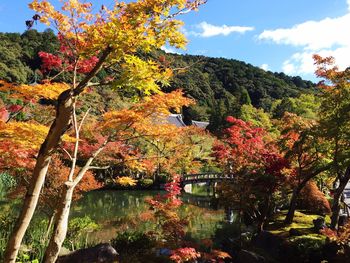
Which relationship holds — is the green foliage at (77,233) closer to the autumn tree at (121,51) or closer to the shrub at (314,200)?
the autumn tree at (121,51)

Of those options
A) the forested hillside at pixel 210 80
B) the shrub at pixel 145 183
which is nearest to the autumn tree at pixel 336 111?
the shrub at pixel 145 183

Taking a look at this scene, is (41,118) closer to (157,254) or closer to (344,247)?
(157,254)

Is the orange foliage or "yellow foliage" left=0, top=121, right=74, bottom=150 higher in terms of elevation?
"yellow foliage" left=0, top=121, right=74, bottom=150

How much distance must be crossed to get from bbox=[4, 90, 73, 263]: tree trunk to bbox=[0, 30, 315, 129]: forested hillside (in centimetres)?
2339

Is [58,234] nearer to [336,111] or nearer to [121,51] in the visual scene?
[121,51]

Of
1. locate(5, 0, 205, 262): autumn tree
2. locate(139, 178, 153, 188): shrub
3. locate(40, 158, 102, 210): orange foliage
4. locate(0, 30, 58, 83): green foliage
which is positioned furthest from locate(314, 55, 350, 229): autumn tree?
locate(0, 30, 58, 83): green foliage

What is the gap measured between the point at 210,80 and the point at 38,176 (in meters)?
69.1

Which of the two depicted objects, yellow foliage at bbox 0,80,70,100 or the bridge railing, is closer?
yellow foliage at bbox 0,80,70,100

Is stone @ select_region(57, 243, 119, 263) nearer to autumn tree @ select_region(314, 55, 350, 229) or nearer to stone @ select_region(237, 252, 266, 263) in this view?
stone @ select_region(237, 252, 266, 263)

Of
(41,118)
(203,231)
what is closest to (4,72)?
(41,118)

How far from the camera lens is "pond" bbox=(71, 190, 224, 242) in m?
14.5

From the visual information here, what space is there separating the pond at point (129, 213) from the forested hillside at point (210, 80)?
29.2ft

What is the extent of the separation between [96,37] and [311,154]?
854cm

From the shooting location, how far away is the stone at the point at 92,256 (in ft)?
26.5
